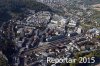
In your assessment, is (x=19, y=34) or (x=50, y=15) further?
(x=50, y=15)

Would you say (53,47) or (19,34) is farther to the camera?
(19,34)

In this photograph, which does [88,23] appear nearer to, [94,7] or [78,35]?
[78,35]

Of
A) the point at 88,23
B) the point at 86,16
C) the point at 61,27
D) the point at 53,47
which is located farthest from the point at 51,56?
the point at 86,16

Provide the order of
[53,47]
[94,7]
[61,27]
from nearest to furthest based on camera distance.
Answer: [53,47], [61,27], [94,7]

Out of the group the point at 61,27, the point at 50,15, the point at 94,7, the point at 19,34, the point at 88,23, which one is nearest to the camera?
the point at 19,34

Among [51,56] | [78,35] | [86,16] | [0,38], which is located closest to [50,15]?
[86,16]

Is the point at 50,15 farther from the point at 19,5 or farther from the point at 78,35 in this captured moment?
the point at 78,35
